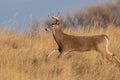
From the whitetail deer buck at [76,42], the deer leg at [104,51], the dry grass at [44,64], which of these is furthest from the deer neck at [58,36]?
the deer leg at [104,51]

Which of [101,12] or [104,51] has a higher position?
[104,51]

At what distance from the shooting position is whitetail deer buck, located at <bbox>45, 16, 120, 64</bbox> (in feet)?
48.8

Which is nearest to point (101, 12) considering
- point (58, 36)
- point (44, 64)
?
point (58, 36)

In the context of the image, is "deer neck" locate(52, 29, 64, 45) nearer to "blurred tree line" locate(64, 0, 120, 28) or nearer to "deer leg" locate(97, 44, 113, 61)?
"deer leg" locate(97, 44, 113, 61)

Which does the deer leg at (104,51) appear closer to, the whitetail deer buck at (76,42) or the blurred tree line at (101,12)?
the whitetail deer buck at (76,42)

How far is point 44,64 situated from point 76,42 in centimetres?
250

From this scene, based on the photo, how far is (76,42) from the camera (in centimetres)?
1513

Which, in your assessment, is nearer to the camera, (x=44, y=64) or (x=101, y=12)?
(x=44, y=64)

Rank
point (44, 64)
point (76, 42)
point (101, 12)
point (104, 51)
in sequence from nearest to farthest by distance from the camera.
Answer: point (44, 64)
point (104, 51)
point (76, 42)
point (101, 12)

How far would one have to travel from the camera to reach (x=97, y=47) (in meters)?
15.0

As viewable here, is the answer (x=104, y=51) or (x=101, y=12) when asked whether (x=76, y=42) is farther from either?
(x=101, y=12)

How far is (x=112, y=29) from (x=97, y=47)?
406 cm

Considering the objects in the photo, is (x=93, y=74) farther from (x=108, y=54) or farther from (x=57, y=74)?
(x=108, y=54)

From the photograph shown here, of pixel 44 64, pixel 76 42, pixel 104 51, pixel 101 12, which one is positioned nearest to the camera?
pixel 44 64
